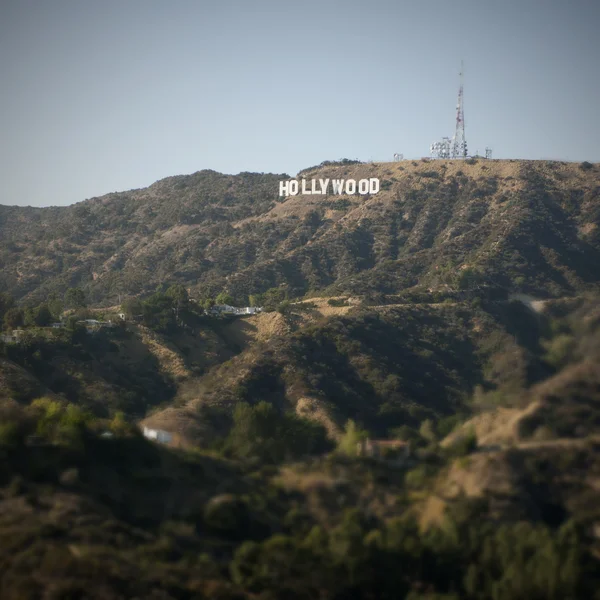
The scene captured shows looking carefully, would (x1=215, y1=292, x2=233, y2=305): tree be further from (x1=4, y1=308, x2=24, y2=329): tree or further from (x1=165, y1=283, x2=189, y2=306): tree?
(x1=4, y1=308, x2=24, y2=329): tree

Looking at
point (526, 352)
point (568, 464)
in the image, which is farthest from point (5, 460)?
point (526, 352)

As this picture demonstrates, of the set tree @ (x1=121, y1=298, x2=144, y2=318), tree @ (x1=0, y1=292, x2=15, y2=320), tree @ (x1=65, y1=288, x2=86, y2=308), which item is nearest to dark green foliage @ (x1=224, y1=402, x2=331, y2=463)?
tree @ (x1=121, y1=298, x2=144, y2=318)

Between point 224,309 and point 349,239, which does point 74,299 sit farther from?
point 349,239

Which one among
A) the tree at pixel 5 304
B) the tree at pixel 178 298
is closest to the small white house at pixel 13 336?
the tree at pixel 5 304

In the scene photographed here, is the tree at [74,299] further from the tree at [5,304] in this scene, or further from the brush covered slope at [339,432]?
the brush covered slope at [339,432]

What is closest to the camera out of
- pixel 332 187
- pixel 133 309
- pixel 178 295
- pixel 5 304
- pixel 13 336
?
pixel 13 336

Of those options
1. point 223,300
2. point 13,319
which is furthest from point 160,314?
point 223,300

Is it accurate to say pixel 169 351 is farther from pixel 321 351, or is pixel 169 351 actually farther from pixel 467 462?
pixel 467 462
